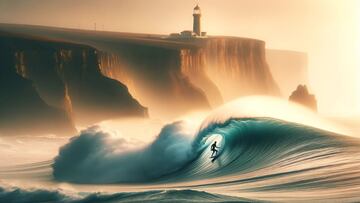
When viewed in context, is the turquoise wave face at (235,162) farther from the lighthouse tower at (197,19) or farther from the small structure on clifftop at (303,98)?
the lighthouse tower at (197,19)

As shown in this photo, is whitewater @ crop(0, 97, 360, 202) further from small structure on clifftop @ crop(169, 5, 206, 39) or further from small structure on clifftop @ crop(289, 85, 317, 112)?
small structure on clifftop @ crop(169, 5, 206, 39)

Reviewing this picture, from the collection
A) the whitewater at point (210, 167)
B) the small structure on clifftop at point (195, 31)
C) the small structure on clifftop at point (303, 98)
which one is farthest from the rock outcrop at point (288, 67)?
the whitewater at point (210, 167)

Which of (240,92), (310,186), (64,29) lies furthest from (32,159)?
(240,92)

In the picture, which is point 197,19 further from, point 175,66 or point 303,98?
point 303,98

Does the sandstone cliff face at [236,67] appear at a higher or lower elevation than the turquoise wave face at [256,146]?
lower

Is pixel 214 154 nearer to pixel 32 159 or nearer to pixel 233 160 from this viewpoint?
pixel 233 160

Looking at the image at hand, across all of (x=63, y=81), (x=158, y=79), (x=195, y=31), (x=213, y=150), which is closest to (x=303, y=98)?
(x=158, y=79)

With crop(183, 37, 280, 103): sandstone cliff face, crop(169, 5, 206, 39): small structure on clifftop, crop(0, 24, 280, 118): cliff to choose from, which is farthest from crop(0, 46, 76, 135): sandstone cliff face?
crop(183, 37, 280, 103): sandstone cliff face
